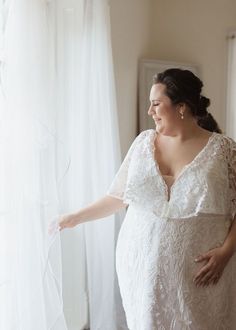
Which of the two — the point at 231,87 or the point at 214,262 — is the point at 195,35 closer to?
the point at 231,87

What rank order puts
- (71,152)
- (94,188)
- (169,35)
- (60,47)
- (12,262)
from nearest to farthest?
(12,262), (60,47), (71,152), (94,188), (169,35)

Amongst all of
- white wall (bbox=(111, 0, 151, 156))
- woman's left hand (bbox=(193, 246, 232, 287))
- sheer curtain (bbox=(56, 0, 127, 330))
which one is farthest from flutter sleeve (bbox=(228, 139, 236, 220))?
white wall (bbox=(111, 0, 151, 156))

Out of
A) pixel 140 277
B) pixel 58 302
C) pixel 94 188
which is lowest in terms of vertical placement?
pixel 58 302

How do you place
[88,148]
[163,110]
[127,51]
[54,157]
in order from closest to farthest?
[163,110] < [54,157] < [88,148] < [127,51]

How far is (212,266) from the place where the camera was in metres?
1.27

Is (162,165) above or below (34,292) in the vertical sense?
above

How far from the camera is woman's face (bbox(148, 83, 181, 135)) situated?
4.52 ft

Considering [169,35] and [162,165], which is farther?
[169,35]

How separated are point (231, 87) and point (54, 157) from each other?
1.87 m

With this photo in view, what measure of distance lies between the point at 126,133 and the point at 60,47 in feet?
3.37

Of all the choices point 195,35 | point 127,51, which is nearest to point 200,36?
point 195,35

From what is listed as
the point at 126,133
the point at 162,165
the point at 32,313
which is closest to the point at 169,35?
the point at 126,133

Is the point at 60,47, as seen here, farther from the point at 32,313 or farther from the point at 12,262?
the point at 32,313

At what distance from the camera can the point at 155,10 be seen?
3.03 metres
